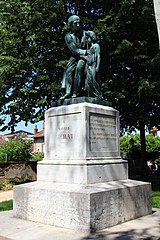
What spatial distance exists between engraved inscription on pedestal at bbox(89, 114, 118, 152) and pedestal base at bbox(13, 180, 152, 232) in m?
0.75

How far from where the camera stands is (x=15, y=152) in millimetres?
19719

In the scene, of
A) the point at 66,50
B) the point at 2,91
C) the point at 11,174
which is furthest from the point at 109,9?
the point at 11,174

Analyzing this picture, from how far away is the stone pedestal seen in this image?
5492mm

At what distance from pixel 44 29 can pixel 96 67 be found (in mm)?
8302

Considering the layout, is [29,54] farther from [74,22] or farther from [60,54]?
[74,22]

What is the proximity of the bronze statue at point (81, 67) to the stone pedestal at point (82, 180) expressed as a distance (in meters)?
0.48

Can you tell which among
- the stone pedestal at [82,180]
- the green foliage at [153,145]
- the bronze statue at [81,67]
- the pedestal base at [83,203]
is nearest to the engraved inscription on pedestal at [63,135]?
the stone pedestal at [82,180]

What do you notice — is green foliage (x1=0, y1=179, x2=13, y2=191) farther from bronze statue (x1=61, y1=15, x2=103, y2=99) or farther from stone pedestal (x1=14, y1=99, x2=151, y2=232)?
bronze statue (x1=61, y1=15, x2=103, y2=99)

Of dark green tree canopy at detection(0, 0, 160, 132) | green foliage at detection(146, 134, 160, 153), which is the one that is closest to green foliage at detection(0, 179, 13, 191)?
dark green tree canopy at detection(0, 0, 160, 132)

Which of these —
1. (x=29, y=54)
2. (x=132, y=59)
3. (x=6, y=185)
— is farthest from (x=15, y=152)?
(x=132, y=59)

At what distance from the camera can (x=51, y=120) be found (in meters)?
6.98

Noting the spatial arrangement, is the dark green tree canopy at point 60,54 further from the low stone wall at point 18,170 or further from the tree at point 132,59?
the low stone wall at point 18,170

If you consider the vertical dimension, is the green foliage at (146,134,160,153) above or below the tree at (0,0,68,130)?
below

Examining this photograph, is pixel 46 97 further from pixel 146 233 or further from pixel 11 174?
pixel 146 233
